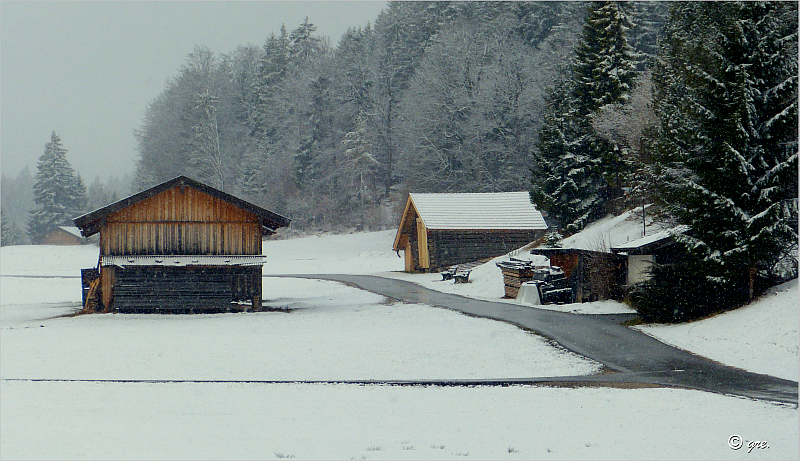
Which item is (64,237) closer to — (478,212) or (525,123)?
(525,123)

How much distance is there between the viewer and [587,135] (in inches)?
1708

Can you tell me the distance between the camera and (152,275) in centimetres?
2717

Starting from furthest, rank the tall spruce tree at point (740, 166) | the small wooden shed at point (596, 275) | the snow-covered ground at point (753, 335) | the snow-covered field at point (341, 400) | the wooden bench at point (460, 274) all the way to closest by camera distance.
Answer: the wooden bench at point (460, 274) < the small wooden shed at point (596, 275) < the tall spruce tree at point (740, 166) < the snow-covered ground at point (753, 335) < the snow-covered field at point (341, 400)

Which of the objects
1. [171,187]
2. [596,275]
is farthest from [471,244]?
[171,187]

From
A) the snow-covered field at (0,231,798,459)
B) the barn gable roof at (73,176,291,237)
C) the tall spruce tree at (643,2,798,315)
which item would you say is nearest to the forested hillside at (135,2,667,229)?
the barn gable roof at (73,176,291,237)

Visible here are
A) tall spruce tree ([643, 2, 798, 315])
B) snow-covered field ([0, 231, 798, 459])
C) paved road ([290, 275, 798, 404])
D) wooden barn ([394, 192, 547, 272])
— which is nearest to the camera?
snow-covered field ([0, 231, 798, 459])

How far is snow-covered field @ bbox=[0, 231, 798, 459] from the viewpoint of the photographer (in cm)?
845

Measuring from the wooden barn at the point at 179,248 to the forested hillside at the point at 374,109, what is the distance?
110 ft

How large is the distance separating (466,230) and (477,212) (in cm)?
198

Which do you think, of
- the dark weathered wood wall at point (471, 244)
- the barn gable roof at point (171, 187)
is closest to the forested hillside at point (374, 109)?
the dark weathered wood wall at point (471, 244)

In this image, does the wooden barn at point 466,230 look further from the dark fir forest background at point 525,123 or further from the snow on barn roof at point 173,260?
the snow on barn roof at point 173,260

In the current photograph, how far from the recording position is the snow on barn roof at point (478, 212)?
45188 millimetres

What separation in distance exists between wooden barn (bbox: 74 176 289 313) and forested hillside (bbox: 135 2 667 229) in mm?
33651

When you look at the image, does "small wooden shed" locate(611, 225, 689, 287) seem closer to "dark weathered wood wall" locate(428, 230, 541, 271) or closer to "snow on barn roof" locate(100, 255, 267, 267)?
"snow on barn roof" locate(100, 255, 267, 267)
